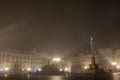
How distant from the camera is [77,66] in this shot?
132 metres

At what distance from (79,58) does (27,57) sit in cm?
4280

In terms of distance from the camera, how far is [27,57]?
119750mm

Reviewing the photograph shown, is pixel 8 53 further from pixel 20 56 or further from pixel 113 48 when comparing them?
pixel 113 48

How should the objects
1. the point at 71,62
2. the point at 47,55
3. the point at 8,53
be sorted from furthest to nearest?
the point at 71,62
the point at 47,55
the point at 8,53

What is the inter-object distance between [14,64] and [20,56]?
26.6 feet

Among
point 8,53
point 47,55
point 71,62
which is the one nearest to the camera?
point 8,53

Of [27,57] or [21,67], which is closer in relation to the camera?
[21,67]

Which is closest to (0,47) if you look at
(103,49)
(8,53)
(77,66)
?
(8,53)

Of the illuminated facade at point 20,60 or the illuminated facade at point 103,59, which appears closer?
the illuminated facade at point 20,60

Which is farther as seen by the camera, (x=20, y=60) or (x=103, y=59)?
(x=103, y=59)

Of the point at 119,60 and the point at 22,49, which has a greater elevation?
the point at 22,49

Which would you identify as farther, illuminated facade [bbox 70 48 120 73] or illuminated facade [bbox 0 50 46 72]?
illuminated facade [bbox 70 48 120 73]

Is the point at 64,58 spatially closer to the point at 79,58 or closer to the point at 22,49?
the point at 79,58

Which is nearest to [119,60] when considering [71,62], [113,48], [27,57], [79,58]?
[113,48]
